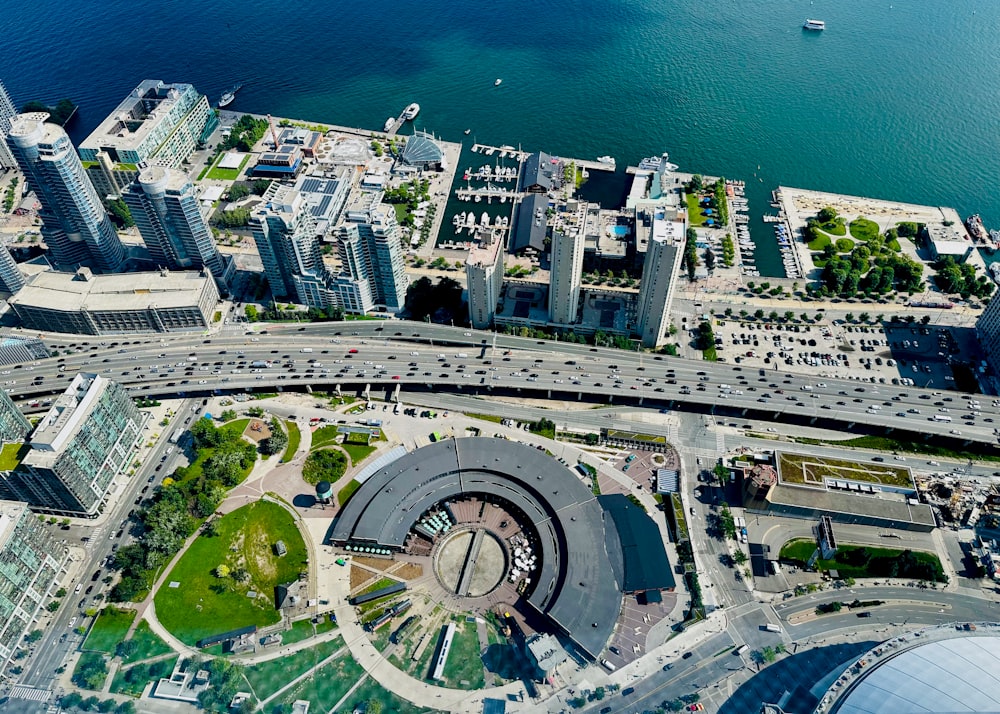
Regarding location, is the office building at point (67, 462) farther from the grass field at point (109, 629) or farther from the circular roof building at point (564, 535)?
the circular roof building at point (564, 535)

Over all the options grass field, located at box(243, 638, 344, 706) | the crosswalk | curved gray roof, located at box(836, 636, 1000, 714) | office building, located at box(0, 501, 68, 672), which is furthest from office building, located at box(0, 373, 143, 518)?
curved gray roof, located at box(836, 636, 1000, 714)

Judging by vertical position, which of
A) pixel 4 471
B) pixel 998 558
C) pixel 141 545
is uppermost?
pixel 4 471

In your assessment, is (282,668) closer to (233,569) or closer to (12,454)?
(233,569)

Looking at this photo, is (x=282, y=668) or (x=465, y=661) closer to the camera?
(x=282, y=668)

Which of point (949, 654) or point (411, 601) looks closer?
point (949, 654)

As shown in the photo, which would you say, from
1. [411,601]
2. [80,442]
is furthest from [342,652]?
[80,442]

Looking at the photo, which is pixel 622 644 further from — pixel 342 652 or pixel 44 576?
pixel 44 576

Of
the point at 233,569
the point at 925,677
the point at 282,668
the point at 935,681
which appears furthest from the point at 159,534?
the point at 935,681
